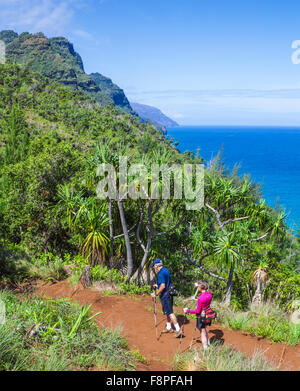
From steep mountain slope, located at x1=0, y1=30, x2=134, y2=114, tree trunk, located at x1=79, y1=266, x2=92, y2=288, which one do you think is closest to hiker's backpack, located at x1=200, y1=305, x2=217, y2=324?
tree trunk, located at x1=79, y1=266, x2=92, y2=288

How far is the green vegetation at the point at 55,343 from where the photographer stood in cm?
329

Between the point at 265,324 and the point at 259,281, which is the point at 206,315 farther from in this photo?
the point at 259,281

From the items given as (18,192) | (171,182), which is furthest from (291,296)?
(18,192)

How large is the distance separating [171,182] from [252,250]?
376cm

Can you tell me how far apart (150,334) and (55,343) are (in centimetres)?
205

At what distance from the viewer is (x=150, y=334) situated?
527cm

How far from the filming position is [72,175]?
10.1m

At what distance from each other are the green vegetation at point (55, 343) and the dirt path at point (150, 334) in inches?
18.3

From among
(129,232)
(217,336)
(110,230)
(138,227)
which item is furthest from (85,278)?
(217,336)

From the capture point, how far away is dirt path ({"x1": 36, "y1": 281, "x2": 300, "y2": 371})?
4.62 metres

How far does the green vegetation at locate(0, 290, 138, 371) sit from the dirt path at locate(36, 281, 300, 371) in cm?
46

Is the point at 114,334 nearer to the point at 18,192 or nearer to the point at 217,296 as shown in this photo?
the point at 217,296

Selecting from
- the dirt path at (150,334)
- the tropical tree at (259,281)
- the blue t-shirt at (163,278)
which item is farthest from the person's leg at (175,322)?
the tropical tree at (259,281)

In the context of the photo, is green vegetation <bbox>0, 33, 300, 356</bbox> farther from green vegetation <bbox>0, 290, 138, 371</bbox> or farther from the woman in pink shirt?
green vegetation <bbox>0, 290, 138, 371</bbox>
